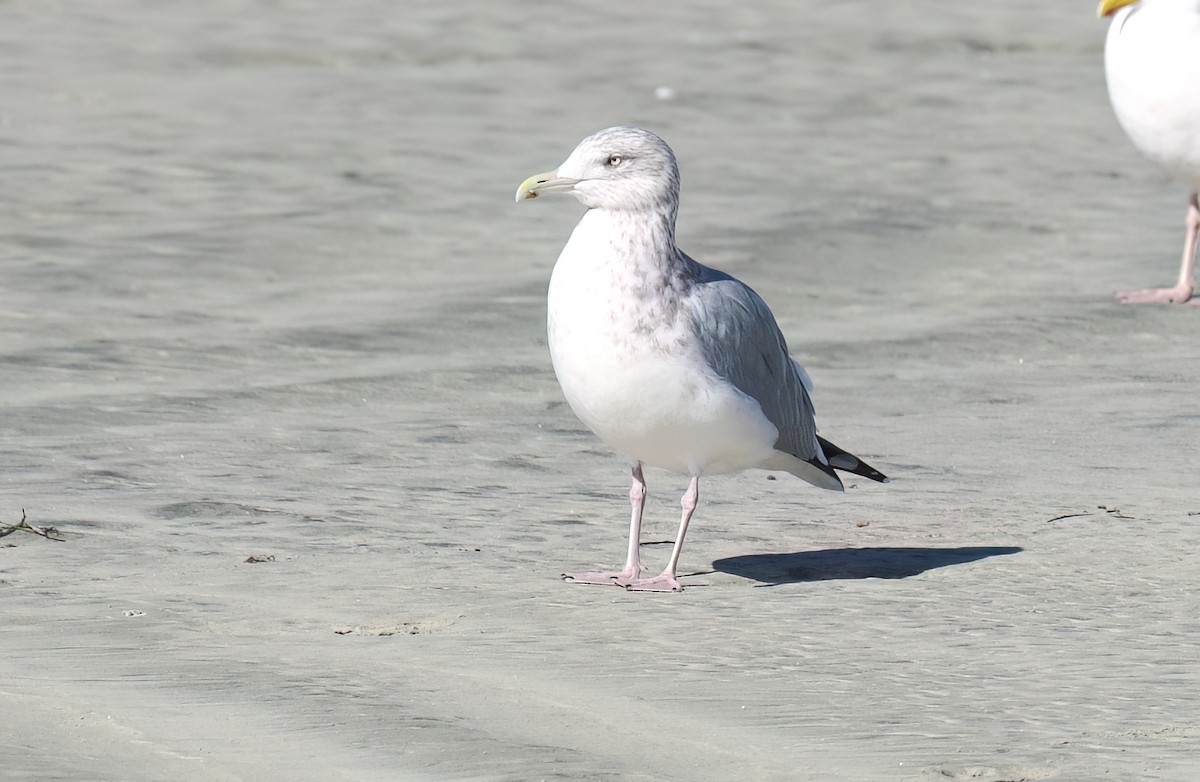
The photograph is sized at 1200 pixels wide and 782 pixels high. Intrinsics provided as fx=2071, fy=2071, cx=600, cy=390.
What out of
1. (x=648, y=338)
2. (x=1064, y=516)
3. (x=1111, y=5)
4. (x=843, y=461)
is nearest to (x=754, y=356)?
(x=648, y=338)

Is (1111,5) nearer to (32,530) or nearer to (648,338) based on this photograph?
(648,338)

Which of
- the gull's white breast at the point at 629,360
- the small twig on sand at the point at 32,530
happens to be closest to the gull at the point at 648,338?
the gull's white breast at the point at 629,360

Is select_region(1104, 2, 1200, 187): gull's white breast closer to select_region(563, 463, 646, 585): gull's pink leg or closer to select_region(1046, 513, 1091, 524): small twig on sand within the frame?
select_region(1046, 513, 1091, 524): small twig on sand

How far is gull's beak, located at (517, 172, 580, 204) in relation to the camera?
5770mm

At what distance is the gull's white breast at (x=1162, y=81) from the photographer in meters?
10.3

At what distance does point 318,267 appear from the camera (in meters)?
10.4

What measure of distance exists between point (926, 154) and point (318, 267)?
183 inches

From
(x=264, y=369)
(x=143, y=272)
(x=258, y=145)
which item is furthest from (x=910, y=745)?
(x=258, y=145)

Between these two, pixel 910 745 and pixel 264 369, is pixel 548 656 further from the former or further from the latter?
pixel 264 369

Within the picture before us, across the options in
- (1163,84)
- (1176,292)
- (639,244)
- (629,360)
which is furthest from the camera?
(1163,84)

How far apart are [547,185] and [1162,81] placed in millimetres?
5545

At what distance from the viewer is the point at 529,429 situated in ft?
25.6

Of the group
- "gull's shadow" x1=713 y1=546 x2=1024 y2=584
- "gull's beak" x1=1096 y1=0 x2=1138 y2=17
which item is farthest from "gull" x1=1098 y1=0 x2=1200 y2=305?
"gull's shadow" x1=713 y1=546 x2=1024 y2=584

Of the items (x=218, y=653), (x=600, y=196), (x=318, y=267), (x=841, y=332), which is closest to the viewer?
(x=218, y=653)
